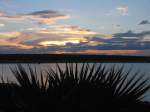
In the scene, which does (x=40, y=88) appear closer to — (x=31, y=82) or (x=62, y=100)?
(x=31, y=82)

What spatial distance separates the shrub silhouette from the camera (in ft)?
14.2

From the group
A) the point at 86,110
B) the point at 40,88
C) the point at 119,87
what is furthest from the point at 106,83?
the point at 40,88

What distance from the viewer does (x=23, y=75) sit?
5.01 metres

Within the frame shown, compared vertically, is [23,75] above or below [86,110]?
above

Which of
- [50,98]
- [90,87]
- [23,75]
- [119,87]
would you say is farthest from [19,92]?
[119,87]

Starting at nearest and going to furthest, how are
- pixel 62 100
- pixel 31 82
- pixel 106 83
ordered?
pixel 62 100, pixel 106 83, pixel 31 82

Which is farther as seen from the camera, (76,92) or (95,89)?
(95,89)

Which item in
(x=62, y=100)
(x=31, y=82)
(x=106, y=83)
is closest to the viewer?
(x=62, y=100)

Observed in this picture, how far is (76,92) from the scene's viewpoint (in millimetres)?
4297

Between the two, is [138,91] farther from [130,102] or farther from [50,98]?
[50,98]

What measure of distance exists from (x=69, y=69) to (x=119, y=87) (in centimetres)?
80

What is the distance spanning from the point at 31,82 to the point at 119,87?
1.21 m

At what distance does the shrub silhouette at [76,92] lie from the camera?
434 centimetres

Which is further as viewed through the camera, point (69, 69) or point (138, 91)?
point (69, 69)
